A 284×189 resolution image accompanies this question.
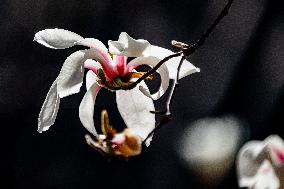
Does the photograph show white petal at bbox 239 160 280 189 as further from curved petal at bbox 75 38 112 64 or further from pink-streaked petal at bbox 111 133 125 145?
curved petal at bbox 75 38 112 64

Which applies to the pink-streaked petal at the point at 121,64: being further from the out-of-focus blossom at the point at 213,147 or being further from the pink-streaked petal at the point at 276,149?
the out-of-focus blossom at the point at 213,147

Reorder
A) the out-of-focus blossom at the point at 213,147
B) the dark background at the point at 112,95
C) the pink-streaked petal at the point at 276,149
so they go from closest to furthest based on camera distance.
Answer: the pink-streaked petal at the point at 276,149 < the out-of-focus blossom at the point at 213,147 < the dark background at the point at 112,95

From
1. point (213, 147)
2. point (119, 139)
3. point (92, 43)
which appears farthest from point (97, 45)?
point (213, 147)

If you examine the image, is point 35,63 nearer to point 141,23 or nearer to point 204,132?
point 141,23

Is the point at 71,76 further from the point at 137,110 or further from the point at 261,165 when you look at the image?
the point at 261,165

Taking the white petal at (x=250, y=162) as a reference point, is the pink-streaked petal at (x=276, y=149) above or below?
above

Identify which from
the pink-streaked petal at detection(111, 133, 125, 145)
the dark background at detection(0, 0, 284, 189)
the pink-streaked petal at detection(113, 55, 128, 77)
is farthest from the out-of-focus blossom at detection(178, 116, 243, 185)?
the pink-streaked petal at detection(111, 133, 125, 145)

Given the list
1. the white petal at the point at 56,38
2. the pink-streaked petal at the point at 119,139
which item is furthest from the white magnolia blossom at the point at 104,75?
the pink-streaked petal at the point at 119,139
